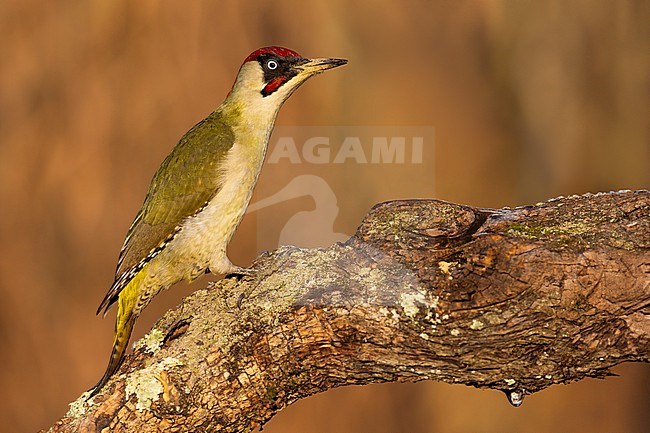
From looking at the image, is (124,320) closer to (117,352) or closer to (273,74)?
(117,352)

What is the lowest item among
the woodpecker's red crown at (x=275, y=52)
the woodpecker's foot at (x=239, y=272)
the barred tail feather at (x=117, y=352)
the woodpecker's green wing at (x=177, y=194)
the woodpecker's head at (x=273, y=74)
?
the barred tail feather at (x=117, y=352)

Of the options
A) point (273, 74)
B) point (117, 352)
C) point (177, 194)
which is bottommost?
point (117, 352)

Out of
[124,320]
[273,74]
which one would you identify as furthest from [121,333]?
[273,74]

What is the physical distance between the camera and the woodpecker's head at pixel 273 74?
4.32 feet

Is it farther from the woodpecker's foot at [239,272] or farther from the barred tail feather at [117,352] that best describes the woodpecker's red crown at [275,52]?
the barred tail feather at [117,352]

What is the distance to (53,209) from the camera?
187 centimetres

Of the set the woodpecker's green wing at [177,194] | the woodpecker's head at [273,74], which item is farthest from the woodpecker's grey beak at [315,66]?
the woodpecker's green wing at [177,194]

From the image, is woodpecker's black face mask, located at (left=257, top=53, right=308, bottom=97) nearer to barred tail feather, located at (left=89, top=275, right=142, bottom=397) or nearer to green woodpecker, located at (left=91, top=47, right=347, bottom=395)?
green woodpecker, located at (left=91, top=47, right=347, bottom=395)

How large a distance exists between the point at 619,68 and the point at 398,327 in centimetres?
114

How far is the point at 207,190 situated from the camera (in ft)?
4.38

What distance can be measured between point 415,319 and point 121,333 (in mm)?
485

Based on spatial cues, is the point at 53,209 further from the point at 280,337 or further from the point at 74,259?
the point at 280,337

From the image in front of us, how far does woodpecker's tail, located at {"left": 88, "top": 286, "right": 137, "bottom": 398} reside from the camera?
125 cm

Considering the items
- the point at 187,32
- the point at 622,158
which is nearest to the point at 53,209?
the point at 187,32
